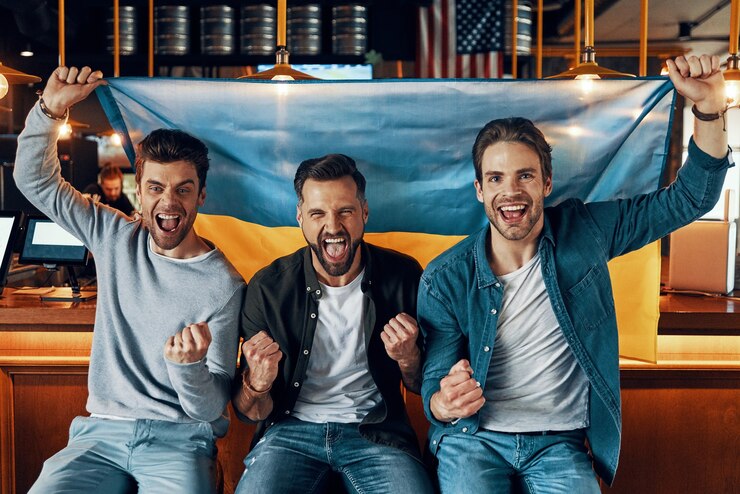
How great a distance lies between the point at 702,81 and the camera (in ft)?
6.98

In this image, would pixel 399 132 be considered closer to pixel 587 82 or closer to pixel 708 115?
pixel 587 82

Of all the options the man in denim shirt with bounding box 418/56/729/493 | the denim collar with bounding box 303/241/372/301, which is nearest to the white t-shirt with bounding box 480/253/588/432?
the man in denim shirt with bounding box 418/56/729/493

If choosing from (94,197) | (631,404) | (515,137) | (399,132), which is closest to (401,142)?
(399,132)

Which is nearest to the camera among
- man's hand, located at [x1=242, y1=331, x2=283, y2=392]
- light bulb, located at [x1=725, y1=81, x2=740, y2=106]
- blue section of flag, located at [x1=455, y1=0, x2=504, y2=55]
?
man's hand, located at [x1=242, y1=331, x2=283, y2=392]

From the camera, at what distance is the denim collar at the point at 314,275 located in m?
2.27

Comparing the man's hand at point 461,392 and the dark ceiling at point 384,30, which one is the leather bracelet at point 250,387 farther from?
the dark ceiling at point 384,30

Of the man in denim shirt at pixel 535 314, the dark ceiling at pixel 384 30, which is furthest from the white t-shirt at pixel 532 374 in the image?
the dark ceiling at pixel 384 30

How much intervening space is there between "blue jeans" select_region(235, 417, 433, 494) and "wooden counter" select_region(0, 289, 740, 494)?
61 centimetres

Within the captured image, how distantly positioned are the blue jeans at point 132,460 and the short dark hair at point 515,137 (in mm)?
1145

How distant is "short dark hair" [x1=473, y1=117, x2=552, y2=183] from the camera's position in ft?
7.12

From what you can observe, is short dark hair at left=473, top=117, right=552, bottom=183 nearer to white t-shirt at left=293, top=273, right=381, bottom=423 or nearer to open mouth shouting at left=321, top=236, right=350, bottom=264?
open mouth shouting at left=321, top=236, right=350, bottom=264

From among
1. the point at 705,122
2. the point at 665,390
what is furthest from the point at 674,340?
the point at 705,122

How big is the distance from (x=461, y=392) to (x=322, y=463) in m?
0.50

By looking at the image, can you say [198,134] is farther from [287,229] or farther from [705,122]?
[705,122]
